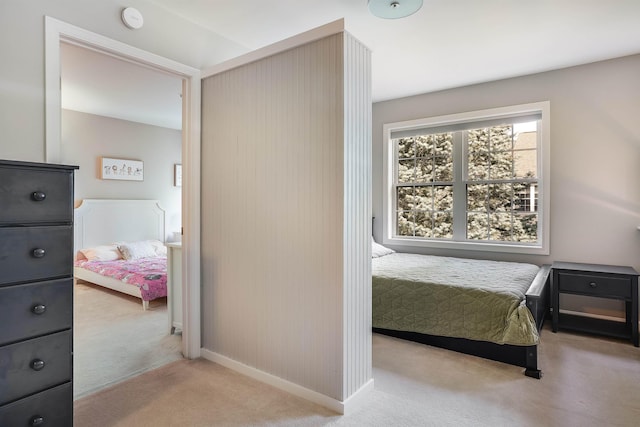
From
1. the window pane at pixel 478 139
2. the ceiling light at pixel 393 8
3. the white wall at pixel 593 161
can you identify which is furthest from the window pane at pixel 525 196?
the ceiling light at pixel 393 8

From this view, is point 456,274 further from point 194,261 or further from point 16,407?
point 16,407

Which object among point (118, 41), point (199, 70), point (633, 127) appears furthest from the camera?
point (633, 127)

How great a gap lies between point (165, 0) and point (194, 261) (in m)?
1.81

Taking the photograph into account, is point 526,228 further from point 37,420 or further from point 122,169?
point 122,169

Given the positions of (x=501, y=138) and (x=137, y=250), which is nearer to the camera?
(x=501, y=138)

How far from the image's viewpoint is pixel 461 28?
9.20 ft

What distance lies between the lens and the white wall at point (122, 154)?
5211 mm

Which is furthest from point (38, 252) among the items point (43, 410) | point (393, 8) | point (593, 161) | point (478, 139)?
point (593, 161)

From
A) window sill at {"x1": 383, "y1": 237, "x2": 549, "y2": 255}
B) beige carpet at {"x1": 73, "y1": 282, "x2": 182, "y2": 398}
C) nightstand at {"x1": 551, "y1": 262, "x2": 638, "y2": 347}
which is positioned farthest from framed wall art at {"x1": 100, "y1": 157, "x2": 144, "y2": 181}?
nightstand at {"x1": 551, "y1": 262, "x2": 638, "y2": 347}

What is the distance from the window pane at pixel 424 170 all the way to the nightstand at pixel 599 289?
171 centimetres

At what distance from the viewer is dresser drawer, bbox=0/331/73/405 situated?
1400 millimetres

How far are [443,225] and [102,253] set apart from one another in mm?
4632

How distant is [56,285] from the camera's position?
153cm

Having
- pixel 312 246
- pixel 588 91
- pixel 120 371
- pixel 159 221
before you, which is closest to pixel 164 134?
pixel 159 221
